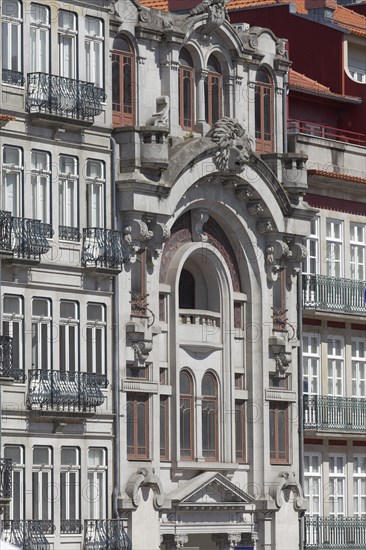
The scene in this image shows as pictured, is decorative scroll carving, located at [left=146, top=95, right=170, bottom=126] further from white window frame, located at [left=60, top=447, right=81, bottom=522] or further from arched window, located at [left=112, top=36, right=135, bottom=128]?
white window frame, located at [left=60, top=447, right=81, bottom=522]

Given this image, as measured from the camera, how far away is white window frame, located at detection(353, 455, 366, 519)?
284 feet

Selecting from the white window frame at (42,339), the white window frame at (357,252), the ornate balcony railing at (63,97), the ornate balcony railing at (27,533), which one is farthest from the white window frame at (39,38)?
the white window frame at (357,252)

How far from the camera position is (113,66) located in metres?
75.9

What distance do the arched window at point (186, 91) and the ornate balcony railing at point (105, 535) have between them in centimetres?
1214

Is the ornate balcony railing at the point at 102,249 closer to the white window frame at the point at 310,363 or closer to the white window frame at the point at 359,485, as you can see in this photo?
the white window frame at the point at 310,363

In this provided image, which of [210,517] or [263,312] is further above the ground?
[263,312]

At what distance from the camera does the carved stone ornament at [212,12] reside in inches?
3100

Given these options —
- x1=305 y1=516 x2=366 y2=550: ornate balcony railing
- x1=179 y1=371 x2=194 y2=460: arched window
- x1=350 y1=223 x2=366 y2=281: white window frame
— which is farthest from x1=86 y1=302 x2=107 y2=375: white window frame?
x1=350 y1=223 x2=366 y2=281: white window frame

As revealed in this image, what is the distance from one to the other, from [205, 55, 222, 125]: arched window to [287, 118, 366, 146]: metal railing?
549cm

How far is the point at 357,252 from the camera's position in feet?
286

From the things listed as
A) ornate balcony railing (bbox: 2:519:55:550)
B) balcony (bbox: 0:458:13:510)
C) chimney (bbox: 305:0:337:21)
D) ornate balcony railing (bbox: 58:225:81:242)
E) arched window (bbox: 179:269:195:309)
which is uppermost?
chimney (bbox: 305:0:337:21)

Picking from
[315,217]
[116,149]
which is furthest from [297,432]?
[116,149]

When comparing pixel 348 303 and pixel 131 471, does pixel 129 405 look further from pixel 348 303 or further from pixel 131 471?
pixel 348 303

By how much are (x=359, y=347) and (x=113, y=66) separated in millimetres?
15648
